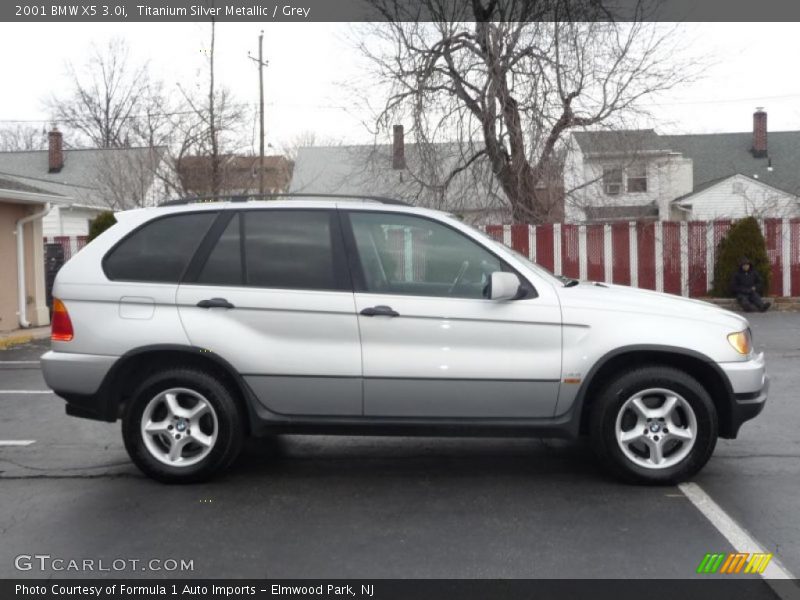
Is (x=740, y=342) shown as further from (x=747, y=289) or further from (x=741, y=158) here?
(x=741, y=158)

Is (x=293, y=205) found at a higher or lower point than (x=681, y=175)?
lower

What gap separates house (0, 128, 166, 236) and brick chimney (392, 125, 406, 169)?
959 centimetres

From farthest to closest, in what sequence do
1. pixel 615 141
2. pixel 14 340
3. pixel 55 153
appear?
pixel 55 153, pixel 615 141, pixel 14 340

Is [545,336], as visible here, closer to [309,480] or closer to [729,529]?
[729,529]

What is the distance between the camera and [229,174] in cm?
2758

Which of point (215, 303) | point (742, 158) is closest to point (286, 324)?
point (215, 303)

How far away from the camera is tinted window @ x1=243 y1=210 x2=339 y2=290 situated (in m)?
5.43

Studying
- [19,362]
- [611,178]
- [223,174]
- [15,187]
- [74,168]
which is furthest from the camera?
[74,168]

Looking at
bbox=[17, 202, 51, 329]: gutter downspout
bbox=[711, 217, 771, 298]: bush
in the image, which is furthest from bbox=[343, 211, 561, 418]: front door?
bbox=[711, 217, 771, 298]: bush

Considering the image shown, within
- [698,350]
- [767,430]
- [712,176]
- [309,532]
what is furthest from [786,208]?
[309,532]

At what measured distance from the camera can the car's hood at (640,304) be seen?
5.27m

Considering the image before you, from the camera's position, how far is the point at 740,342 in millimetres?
5312

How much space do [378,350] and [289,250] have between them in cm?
90

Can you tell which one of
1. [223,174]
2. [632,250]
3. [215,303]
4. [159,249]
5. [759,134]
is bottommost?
[215,303]
